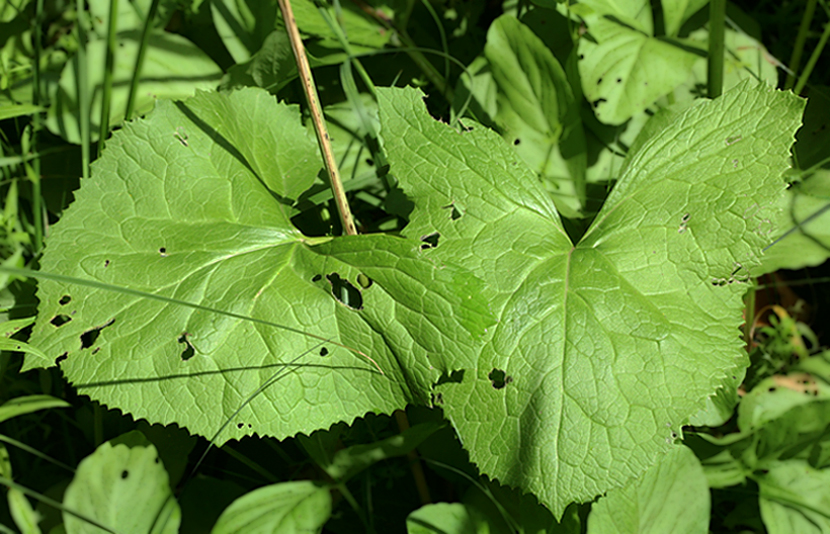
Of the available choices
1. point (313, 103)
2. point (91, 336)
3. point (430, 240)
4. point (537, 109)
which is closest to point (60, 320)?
point (91, 336)

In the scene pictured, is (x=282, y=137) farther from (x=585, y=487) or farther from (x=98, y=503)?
(x=585, y=487)

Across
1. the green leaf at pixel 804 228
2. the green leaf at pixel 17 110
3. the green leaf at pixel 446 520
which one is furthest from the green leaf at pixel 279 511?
the green leaf at pixel 804 228

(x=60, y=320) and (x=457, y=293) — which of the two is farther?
(x=60, y=320)

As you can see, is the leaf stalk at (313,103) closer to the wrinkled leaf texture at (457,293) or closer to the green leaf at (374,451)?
the wrinkled leaf texture at (457,293)

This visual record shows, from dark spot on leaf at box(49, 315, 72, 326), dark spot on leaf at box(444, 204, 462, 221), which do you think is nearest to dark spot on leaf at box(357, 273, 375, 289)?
dark spot on leaf at box(444, 204, 462, 221)

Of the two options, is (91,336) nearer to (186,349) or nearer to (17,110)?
(186,349)

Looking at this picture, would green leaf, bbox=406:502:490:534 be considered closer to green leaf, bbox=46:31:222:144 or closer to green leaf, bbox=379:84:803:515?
green leaf, bbox=379:84:803:515

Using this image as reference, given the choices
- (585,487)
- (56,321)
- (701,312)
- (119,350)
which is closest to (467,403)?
(585,487)
